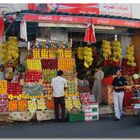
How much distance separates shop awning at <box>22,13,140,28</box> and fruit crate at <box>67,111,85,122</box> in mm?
3193

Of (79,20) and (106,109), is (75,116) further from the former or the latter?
(79,20)

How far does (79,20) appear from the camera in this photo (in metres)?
13.5

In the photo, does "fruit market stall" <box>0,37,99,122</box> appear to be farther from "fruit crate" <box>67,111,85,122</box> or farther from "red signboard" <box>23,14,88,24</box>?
"red signboard" <box>23,14,88,24</box>

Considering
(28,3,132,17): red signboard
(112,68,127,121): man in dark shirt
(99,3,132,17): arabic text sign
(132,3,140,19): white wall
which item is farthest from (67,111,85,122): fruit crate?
(132,3,140,19): white wall

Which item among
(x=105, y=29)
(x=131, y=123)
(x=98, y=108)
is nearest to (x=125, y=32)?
(x=105, y=29)

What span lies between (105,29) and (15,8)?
3480 millimetres

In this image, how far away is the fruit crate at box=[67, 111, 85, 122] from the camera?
1273cm

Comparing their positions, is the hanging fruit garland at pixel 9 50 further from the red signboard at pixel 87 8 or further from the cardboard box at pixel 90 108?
the cardboard box at pixel 90 108

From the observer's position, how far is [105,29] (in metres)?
14.6

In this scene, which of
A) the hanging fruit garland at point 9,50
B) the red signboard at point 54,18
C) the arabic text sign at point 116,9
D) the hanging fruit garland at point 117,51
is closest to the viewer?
the red signboard at point 54,18

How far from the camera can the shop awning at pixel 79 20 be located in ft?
41.4

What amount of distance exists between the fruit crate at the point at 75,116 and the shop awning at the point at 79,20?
126 inches

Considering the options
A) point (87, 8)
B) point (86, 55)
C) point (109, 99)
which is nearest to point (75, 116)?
point (109, 99)

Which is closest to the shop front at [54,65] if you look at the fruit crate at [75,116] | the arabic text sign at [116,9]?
the fruit crate at [75,116]
